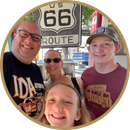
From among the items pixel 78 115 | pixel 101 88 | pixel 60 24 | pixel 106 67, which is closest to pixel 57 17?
pixel 60 24

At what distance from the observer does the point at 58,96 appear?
1.99 ft

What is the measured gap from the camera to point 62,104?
59cm

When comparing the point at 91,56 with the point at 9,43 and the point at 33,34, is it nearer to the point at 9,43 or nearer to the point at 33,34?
the point at 33,34

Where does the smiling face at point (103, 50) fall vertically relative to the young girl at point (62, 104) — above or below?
above

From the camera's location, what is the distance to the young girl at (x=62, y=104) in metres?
0.60

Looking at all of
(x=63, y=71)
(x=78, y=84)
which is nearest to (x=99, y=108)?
(x=78, y=84)

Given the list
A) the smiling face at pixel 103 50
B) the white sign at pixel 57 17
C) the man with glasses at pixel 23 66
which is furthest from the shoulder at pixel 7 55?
the smiling face at pixel 103 50

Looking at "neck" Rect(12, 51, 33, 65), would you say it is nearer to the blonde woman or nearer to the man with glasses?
the man with glasses

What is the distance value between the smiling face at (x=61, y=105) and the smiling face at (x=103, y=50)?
0.29m

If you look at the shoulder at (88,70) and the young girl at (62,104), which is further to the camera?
the shoulder at (88,70)

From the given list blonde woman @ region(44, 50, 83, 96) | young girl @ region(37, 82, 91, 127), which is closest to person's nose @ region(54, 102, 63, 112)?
young girl @ region(37, 82, 91, 127)

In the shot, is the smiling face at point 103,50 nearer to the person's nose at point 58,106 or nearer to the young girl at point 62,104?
the young girl at point 62,104

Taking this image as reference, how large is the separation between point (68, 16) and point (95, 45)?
0.27 metres

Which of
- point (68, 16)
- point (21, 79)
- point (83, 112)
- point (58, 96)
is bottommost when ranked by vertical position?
point (83, 112)
